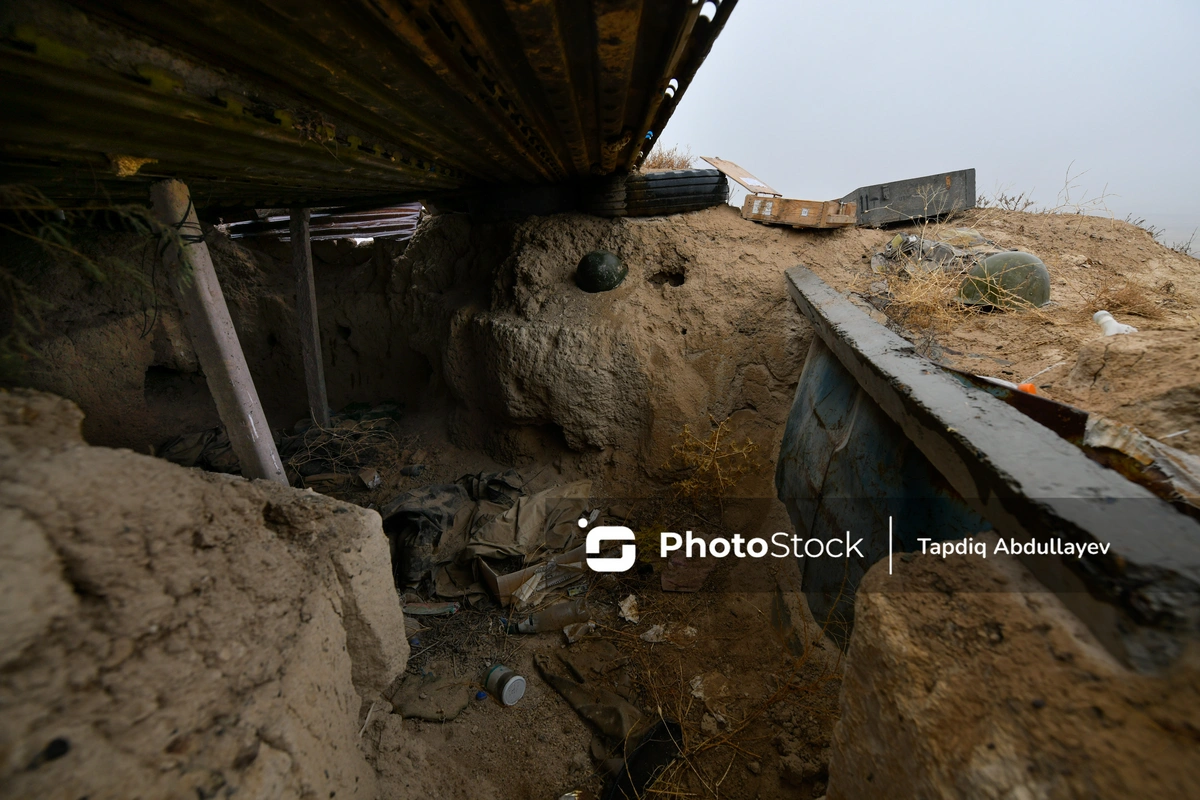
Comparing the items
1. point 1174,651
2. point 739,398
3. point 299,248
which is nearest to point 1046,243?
point 739,398

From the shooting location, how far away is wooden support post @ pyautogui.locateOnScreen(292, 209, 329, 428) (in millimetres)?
4949

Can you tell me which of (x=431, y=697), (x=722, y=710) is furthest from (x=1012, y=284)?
(x=431, y=697)

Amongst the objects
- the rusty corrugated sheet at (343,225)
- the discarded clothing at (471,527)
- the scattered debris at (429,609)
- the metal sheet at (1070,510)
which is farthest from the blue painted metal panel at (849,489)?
the rusty corrugated sheet at (343,225)

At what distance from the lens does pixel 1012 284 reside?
3.45 metres

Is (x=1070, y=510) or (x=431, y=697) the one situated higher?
(x=1070, y=510)

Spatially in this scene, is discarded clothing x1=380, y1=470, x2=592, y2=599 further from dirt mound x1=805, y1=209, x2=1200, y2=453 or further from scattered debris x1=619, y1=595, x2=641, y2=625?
dirt mound x1=805, y1=209, x2=1200, y2=453

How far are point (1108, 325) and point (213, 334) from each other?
4.93 meters

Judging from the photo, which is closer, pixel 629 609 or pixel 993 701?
pixel 993 701

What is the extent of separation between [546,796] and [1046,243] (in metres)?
5.97

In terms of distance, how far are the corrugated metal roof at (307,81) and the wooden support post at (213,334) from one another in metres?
0.17

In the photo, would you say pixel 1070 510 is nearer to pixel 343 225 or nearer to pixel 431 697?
pixel 431 697

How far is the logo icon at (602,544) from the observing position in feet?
12.2

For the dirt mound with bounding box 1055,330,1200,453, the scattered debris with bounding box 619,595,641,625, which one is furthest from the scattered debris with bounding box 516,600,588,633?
the dirt mound with bounding box 1055,330,1200,453

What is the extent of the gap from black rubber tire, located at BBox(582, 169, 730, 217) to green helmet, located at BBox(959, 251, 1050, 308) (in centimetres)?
232
